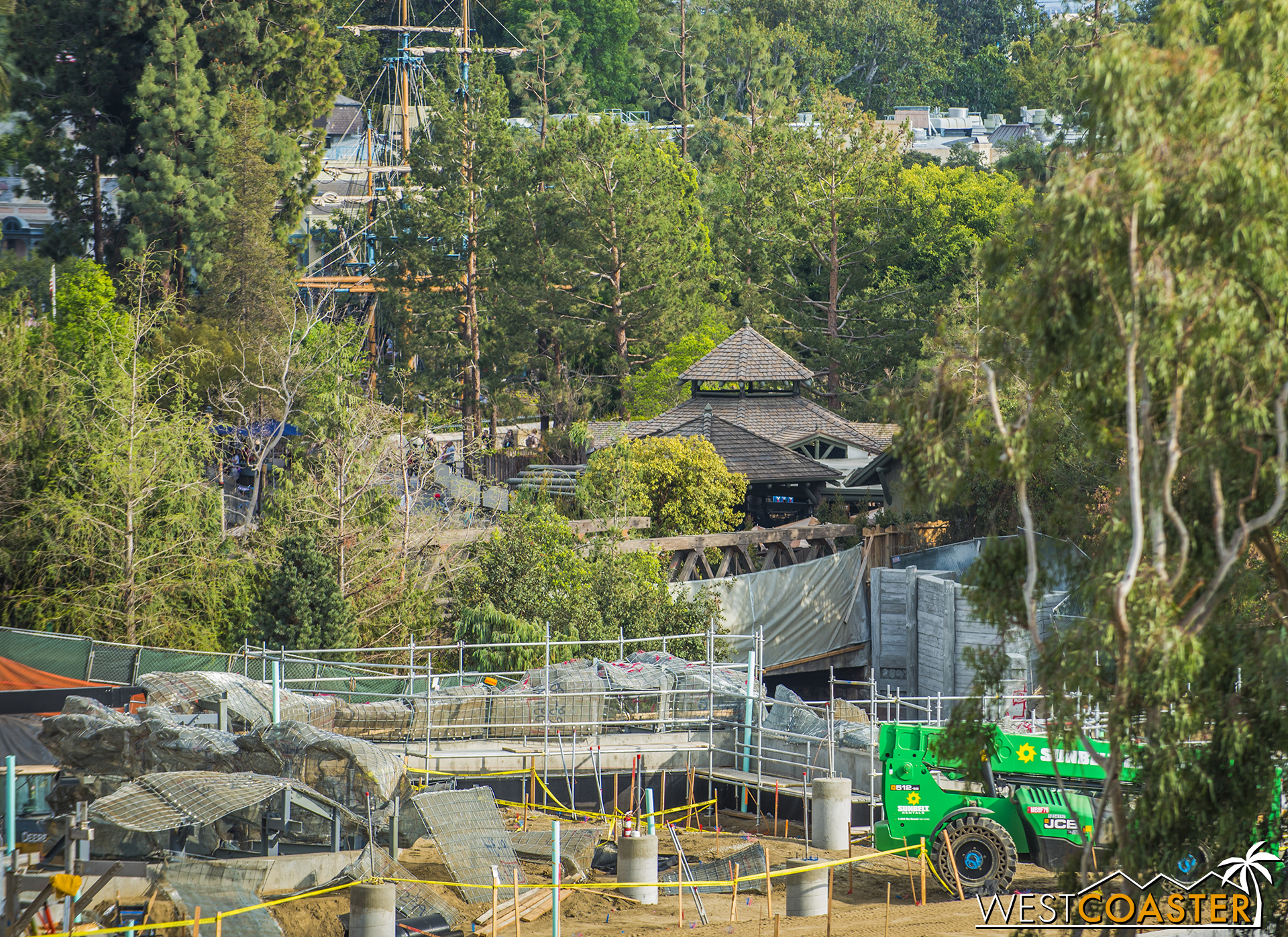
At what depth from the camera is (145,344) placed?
39.8 metres

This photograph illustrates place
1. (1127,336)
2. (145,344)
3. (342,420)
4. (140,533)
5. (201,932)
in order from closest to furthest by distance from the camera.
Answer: (1127,336) → (201,932) → (140,533) → (342,420) → (145,344)

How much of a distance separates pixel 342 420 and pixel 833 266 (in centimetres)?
2579

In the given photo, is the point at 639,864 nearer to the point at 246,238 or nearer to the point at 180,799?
the point at 180,799

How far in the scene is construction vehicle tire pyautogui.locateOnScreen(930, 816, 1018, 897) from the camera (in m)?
19.8

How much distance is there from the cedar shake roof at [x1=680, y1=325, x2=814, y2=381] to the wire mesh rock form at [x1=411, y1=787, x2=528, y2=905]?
92.4 feet

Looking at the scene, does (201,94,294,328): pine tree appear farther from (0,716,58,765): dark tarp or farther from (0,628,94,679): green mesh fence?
(0,716,58,765): dark tarp

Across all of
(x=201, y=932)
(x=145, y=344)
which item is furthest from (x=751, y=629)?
(x=201, y=932)

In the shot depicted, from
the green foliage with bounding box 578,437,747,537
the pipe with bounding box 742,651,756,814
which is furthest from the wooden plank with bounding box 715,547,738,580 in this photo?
the pipe with bounding box 742,651,756,814

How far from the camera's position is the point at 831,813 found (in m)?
22.7

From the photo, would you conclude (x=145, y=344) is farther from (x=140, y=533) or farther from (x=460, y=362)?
(x=460, y=362)

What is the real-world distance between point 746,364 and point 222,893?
32545 millimetres

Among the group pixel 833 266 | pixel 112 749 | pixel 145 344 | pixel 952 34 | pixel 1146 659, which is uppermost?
pixel 952 34

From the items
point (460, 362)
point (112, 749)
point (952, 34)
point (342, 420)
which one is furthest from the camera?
point (952, 34)

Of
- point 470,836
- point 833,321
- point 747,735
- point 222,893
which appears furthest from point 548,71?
point 222,893
